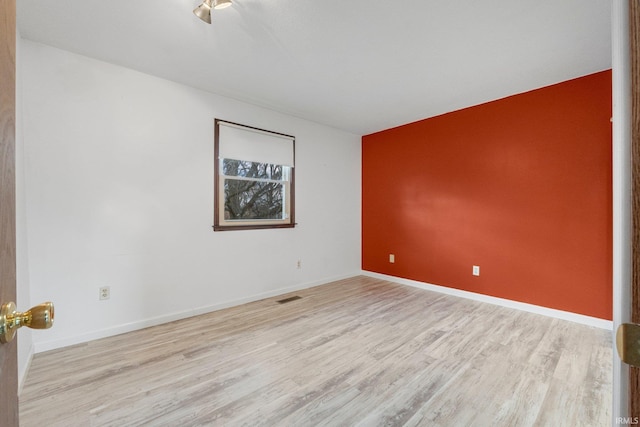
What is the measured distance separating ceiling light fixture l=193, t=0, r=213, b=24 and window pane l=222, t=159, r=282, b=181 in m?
1.55

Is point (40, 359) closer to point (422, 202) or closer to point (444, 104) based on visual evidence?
point (422, 202)

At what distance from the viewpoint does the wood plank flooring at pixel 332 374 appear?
1468mm

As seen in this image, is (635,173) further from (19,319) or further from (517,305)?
(517,305)

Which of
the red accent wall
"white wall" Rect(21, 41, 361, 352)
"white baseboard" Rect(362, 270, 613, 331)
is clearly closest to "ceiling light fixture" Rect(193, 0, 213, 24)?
"white wall" Rect(21, 41, 361, 352)

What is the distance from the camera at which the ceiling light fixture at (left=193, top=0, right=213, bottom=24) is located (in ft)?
5.60

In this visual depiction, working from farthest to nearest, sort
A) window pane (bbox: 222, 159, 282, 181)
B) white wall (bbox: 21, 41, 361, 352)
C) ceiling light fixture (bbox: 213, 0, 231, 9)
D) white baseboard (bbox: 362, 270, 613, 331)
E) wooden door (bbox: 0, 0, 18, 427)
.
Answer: window pane (bbox: 222, 159, 282, 181)
white baseboard (bbox: 362, 270, 613, 331)
white wall (bbox: 21, 41, 361, 352)
ceiling light fixture (bbox: 213, 0, 231, 9)
wooden door (bbox: 0, 0, 18, 427)

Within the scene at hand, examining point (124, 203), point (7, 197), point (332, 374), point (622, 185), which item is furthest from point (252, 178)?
point (622, 185)

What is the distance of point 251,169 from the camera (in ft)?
11.1

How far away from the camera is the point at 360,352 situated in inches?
83.0

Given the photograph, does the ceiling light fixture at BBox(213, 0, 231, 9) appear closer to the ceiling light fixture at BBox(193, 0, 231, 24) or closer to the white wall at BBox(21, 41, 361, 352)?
the ceiling light fixture at BBox(193, 0, 231, 24)

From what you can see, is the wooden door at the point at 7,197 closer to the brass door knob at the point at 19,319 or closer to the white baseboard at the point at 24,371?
the brass door knob at the point at 19,319

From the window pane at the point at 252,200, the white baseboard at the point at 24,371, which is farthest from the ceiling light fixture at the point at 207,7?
the white baseboard at the point at 24,371

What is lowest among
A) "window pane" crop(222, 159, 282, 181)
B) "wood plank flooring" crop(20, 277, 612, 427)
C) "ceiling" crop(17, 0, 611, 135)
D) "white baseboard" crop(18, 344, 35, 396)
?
"wood plank flooring" crop(20, 277, 612, 427)

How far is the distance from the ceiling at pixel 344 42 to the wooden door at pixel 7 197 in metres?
1.52
